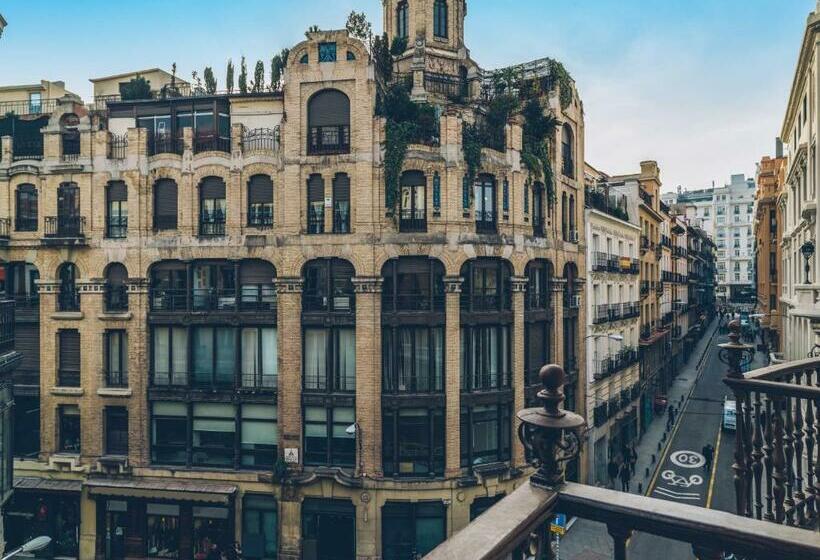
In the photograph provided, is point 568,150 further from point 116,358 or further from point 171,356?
point 116,358

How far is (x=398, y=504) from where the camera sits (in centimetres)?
2308

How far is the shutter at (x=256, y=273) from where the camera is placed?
24.3 metres

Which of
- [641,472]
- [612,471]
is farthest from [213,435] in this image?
[641,472]

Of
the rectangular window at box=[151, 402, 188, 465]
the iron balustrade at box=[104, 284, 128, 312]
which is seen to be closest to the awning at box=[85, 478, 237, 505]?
the rectangular window at box=[151, 402, 188, 465]

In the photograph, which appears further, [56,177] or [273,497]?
[56,177]

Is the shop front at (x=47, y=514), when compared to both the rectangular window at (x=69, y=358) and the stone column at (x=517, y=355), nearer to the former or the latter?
the rectangular window at (x=69, y=358)

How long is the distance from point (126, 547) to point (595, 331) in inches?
1041

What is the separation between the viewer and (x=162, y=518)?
968 inches

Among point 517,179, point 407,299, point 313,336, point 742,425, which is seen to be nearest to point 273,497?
point 313,336

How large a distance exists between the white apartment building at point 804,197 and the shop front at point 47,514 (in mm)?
29597

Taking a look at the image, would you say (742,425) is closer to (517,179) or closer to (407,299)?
(407,299)

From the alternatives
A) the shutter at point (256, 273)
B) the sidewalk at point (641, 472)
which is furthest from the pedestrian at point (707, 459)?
the shutter at point (256, 273)

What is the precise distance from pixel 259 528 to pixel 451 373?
10.7 m

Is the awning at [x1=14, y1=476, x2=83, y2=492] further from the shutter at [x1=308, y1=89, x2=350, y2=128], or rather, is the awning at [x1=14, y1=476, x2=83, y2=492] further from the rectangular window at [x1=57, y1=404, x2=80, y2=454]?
the shutter at [x1=308, y1=89, x2=350, y2=128]
